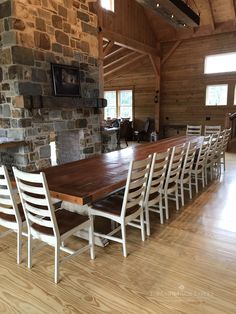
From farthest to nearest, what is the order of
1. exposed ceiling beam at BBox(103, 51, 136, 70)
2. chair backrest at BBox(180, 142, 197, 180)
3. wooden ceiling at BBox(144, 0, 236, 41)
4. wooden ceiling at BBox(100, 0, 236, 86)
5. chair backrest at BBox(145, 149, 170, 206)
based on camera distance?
exposed ceiling beam at BBox(103, 51, 136, 70)
wooden ceiling at BBox(144, 0, 236, 41)
wooden ceiling at BBox(100, 0, 236, 86)
chair backrest at BBox(180, 142, 197, 180)
chair backrest at BBox(145, 149, 170, 206)

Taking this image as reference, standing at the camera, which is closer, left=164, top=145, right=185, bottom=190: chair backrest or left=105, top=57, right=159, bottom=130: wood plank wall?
left=164, top=145, right=185, bottom=190: chair backrest

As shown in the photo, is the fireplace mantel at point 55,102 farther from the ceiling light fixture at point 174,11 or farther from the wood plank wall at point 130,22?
the wood plank wall at point 130,22

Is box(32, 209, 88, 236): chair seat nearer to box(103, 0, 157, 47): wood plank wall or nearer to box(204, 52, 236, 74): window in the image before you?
box(103, 0, 157, 47): wood plank wall

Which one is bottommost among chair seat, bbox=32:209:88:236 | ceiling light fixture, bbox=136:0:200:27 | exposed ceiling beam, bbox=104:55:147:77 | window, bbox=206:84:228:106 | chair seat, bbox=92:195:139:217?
chair seat, bbox=32:209:88:236

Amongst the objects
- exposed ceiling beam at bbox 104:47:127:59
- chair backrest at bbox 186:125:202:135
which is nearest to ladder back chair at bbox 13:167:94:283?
chair backrest at bbox 186:125:202:135

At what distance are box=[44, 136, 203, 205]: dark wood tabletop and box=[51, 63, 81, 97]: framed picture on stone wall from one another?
1.97 meters

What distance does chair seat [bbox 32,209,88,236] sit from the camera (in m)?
2.07

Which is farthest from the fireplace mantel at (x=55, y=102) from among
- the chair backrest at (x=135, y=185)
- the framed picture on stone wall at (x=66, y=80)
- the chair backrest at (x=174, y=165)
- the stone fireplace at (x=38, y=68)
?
the chair backrest at (x=135, y=185)

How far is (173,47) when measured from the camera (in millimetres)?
9242

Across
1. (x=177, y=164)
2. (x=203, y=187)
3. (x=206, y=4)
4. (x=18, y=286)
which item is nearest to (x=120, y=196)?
(x=177, y=164)

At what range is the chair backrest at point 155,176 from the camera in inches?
102

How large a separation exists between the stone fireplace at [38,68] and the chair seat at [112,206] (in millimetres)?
2271

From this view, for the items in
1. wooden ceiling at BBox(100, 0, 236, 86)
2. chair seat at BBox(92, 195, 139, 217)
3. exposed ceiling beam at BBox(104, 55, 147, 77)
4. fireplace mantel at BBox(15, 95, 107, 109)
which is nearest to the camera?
chair seat at BBox(92, 195, 139, 217)

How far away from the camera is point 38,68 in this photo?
14.4ft
